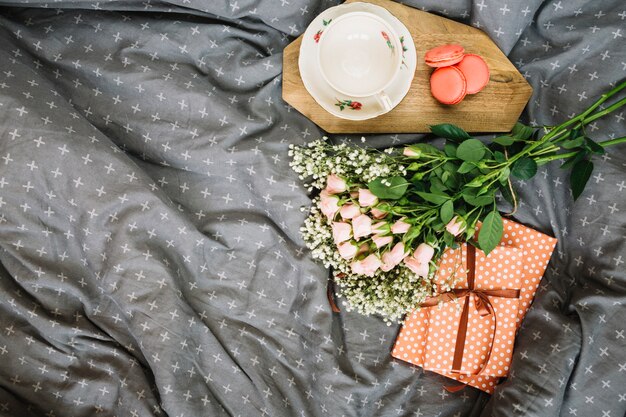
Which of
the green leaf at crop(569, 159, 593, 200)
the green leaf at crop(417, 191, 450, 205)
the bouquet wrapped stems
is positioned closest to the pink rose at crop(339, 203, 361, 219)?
the bouquet wrapped stems

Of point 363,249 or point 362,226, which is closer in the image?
point 362,226

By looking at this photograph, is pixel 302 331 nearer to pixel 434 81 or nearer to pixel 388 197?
pixel 388 197

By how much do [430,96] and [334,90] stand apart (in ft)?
0.70

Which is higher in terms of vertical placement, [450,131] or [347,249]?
[450,131]

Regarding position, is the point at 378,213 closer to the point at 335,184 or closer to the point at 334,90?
the point at 335,184

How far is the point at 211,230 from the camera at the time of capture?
1.17 m

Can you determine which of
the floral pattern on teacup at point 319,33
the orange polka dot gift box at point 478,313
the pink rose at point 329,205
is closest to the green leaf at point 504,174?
the orange polka dot gift box at point 478,313

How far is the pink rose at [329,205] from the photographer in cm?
104

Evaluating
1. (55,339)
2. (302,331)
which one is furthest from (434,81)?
(55,339)

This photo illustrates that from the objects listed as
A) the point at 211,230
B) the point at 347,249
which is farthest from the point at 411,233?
the point at 211,230

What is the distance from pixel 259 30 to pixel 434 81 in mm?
411

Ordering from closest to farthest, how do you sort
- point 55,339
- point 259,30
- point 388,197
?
point 388,197 → point 55,339 → point 259,30

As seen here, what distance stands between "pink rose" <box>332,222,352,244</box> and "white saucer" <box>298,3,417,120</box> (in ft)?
0.85

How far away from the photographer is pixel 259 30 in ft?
4.02
